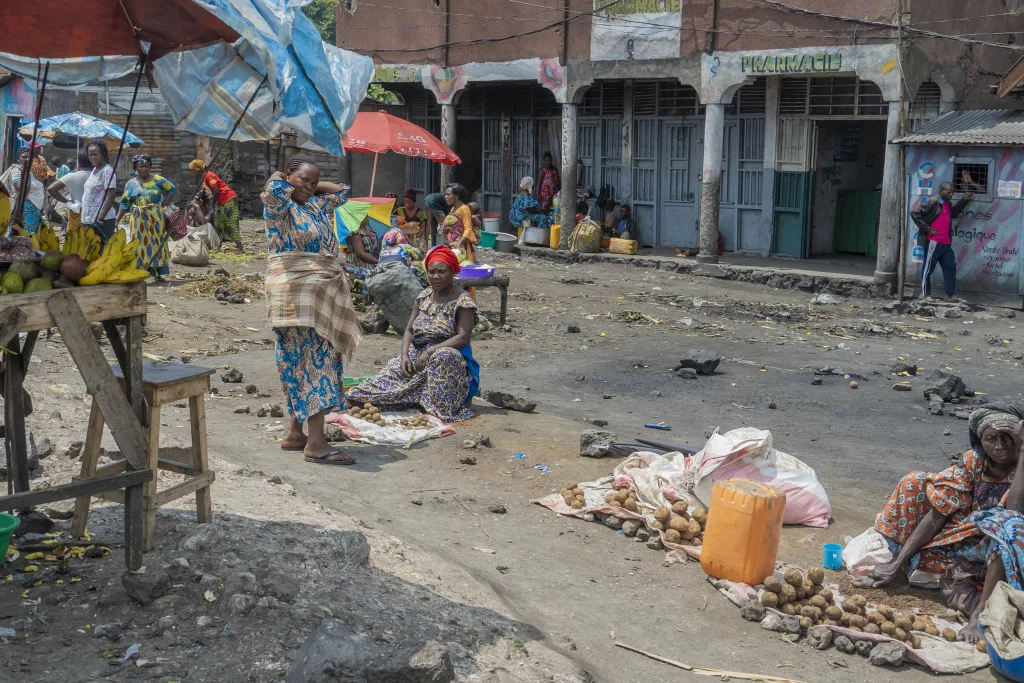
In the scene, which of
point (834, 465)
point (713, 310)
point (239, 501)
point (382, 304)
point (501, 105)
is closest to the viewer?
point (239, 501)

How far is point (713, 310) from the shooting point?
14.5 meters

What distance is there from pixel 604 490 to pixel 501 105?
18172 mm

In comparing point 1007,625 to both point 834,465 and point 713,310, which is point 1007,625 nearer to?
point 834,465

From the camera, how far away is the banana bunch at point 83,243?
426 cm

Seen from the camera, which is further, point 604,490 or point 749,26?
point 749,26

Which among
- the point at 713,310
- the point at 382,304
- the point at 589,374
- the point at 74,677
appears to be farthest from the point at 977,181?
the point at 74,677

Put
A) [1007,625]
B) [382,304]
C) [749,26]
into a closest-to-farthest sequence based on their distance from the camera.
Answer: [1007,625]
[382,304]
[749,26]

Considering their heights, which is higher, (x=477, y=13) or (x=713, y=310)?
(x=477, y=13)

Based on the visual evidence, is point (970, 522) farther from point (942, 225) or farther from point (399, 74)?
point (399, 74)

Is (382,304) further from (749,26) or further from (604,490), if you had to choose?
(749,26)

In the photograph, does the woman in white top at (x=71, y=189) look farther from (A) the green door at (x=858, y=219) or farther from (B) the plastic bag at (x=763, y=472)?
(A) the green door at (x=858, y=219)

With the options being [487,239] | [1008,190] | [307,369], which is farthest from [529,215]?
[307,369]

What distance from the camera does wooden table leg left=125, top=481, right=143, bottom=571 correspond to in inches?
167

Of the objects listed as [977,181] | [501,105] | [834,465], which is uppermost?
[501,105]
